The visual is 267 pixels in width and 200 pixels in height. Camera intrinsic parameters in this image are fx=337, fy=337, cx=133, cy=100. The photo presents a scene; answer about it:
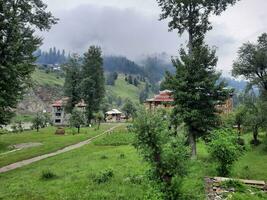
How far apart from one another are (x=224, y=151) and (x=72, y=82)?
7644 centimetres

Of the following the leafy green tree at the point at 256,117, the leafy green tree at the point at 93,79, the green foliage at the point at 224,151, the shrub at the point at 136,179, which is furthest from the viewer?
the leafy green tree at the point at 93,79

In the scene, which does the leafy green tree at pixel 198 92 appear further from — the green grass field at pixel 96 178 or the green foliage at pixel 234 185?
the green foliage at pixel 234 185

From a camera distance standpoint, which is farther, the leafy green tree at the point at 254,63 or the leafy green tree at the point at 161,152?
the leafy green tree at the point at 254,63

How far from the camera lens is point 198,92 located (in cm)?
3072

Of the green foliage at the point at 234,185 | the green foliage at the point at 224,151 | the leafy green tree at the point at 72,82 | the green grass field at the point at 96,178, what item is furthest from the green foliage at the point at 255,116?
the leafy green tree at the point at 72,82

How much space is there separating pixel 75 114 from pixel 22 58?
35.5m

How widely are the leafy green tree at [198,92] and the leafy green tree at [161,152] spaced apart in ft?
44.2

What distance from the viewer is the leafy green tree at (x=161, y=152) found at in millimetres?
16625

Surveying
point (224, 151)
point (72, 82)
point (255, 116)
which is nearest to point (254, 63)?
point (255, 116)

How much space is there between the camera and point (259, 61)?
1930 inches

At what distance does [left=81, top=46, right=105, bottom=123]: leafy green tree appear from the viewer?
305 feet

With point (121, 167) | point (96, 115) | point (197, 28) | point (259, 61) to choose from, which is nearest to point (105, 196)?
point (121, 167)

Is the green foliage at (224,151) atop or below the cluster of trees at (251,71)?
below

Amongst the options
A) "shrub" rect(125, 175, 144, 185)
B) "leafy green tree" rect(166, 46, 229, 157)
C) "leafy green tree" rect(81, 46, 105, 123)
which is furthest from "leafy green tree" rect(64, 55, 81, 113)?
"shrub" rect(125, 175, 144, 185)
